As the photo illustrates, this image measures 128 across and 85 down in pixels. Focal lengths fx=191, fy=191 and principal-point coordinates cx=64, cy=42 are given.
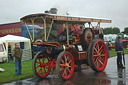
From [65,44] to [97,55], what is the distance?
5.14ft

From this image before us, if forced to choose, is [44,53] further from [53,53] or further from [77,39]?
[77,39]

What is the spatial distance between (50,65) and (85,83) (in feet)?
5.98

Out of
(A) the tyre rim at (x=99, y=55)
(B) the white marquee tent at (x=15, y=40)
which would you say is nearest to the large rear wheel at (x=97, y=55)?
(A) the tyre rim at (x=99, y=55)

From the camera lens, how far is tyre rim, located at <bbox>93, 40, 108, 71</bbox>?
819 cm

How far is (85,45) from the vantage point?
8.23 metres

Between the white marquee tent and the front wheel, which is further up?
the white marquee tent

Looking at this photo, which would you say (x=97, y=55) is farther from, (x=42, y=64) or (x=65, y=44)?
(x=42, y=64)

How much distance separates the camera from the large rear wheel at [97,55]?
7.73m

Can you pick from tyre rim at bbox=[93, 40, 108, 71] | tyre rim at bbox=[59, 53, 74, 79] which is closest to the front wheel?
tyre rim at bbox=[59, 53, 74, 79]

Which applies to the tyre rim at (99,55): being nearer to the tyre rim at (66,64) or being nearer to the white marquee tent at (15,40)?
the tyre rim at (66,64)

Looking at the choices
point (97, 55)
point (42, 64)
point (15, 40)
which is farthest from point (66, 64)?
point (15, 40)

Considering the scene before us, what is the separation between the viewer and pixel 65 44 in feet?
25.0

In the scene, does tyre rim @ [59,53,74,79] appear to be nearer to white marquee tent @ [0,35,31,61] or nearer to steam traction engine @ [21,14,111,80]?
steam traction engine @ [21,14,111,80]

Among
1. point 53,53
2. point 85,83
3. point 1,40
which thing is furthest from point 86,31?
point 1,40
